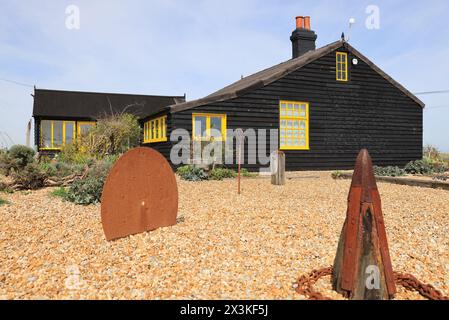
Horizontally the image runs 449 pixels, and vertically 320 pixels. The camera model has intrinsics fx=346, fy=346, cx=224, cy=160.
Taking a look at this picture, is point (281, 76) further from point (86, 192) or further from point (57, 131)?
point (57, 131)

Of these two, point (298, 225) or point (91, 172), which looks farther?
point (91, 172)

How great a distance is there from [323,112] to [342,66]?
2324mm

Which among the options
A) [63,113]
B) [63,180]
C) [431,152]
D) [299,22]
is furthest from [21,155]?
[431,152]

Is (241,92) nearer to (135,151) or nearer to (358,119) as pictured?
(358,119)

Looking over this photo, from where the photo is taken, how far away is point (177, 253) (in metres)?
3.61

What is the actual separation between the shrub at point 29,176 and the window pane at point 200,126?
546 centimetres

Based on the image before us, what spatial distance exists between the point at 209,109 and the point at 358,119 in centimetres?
701

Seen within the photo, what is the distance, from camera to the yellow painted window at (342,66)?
49.3 ft

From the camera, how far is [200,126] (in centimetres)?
1268

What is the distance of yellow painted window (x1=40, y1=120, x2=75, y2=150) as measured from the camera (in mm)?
19969

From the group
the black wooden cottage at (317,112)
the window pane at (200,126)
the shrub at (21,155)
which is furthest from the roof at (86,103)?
the shrub at (21,155)

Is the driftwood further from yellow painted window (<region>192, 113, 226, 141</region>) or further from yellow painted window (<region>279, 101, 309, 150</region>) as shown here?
yellow painted window (<region>279, 101, 309, 150</region>)
